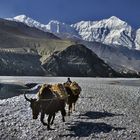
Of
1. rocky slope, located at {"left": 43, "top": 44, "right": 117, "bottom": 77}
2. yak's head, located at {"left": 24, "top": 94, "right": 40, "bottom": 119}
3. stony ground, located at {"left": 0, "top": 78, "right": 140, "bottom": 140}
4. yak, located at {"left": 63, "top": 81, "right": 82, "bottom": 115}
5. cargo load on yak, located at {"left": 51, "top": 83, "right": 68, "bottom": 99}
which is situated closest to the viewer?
stony ground, located at {"left": 0, "top": 78, "right": 140, "bottom": 140}

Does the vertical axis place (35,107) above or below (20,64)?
below

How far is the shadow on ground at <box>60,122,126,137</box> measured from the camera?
70.2ft

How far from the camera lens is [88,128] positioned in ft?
73.7

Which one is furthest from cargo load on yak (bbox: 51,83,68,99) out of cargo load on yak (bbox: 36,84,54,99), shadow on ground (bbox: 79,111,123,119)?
shadow on ground (bbox: 79,111,123,119)

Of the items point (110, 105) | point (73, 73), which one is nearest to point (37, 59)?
point (73, 73)

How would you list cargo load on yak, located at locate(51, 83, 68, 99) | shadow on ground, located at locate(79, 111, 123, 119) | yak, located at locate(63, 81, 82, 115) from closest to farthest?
cargo load on yak, located at locate(51, 83, 68, 99) → shadow on ground, located at locate(79, 111, 123, 119) → yak, located at locate(63, 81, 82, 115)

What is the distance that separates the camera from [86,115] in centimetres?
2664

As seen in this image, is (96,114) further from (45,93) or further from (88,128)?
(45,93)

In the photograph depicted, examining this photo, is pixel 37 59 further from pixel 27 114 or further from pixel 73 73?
pixel 27 114

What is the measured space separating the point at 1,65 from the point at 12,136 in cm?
14747

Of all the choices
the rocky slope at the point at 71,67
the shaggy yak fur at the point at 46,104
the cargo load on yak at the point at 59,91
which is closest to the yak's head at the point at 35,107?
the shaggy yak fur at the point at 46,104

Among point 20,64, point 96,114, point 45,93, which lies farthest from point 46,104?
point 20,64

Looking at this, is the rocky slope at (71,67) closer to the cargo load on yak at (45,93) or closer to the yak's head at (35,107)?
the cargo load on yak at (45,93)

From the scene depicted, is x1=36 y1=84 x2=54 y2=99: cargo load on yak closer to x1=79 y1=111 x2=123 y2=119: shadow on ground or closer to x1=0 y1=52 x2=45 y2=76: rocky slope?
x1=79 y1=111 x2=123 y2=119: shadow on ground
